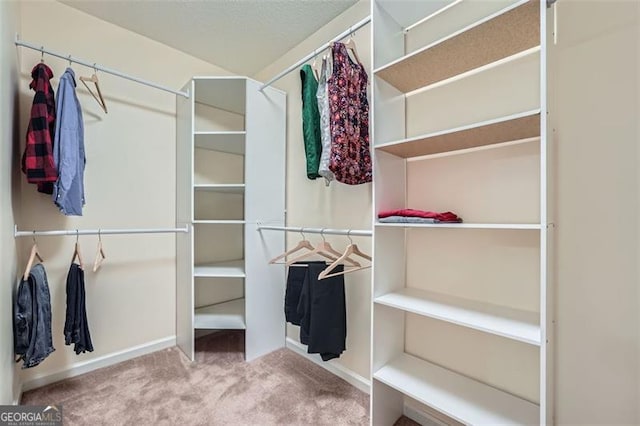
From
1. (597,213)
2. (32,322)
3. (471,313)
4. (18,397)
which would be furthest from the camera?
(18,397)

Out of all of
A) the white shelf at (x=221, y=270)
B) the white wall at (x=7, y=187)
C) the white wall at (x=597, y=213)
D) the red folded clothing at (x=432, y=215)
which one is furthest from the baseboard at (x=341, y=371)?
the white wall at (x=7, y=187)

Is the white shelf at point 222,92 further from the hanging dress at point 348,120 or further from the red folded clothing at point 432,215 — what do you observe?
the red folded clothing at point 432,215

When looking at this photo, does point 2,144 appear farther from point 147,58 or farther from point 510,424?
point 510,424

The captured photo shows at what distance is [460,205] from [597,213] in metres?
0.50

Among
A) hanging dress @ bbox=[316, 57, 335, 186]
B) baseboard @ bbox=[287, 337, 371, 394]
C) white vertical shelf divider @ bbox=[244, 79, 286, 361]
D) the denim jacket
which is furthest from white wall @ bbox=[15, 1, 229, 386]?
hanging dress @ bbox=[316, 57, 335, 186]

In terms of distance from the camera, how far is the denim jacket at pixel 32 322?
1459mm

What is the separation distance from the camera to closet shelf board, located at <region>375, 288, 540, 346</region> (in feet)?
3.38

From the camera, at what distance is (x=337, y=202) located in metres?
2.05

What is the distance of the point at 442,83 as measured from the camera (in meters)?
Answer: 1.52

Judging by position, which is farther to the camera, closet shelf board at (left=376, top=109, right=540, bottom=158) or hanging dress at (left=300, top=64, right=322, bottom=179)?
hanging dress at (left=300, top=64, right=322, bottom=179)

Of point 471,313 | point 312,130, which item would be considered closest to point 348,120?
point 312,130

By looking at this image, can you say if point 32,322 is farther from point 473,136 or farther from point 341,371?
point 473,136

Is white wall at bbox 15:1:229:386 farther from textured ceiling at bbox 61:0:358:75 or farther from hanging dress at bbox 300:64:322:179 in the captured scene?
hanging dress at bbox 300:64:322:179

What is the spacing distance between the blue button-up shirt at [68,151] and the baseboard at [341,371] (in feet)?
5.68
